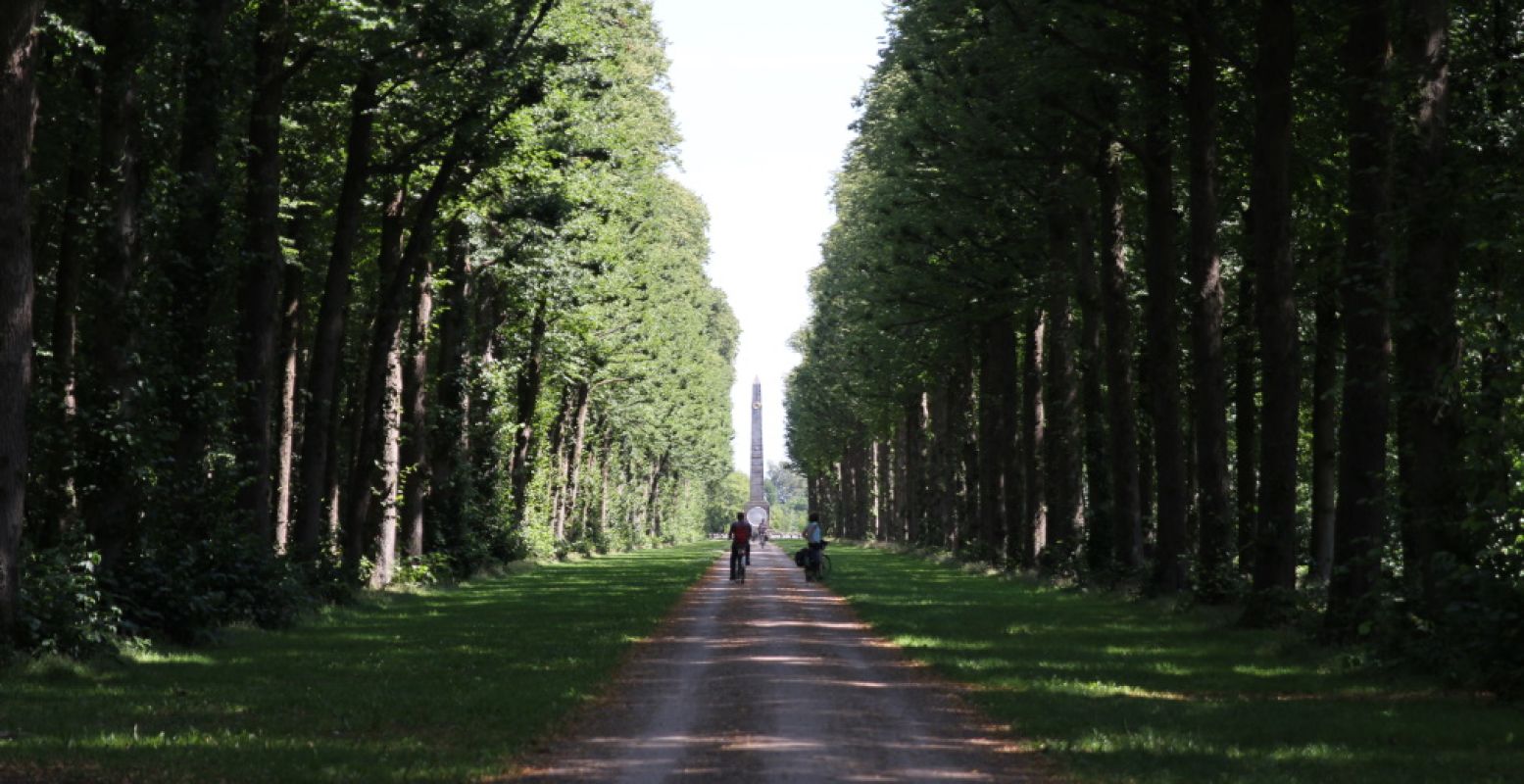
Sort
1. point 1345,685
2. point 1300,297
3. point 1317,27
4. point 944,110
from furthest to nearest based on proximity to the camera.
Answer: point 944,110
point 1300,297
point 1317,27
point 1345,685

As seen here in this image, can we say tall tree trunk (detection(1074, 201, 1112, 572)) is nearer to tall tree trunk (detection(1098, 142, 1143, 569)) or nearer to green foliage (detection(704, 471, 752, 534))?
tall tree trunk (detection(1098, 142, 1143, 569))

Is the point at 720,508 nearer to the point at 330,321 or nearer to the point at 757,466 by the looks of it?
the point at 757,466

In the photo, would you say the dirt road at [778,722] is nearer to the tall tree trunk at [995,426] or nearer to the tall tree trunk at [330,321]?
the tall tree trunk at [330,321]

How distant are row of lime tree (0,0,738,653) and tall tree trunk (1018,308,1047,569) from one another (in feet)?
38.6

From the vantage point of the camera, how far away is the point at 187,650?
19.6m

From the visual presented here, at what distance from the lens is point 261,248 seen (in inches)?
934

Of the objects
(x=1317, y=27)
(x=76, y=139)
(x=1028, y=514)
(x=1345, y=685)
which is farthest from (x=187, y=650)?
(x=1028, y=514)

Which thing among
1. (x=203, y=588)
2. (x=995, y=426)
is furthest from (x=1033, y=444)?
(x=203, y=588)

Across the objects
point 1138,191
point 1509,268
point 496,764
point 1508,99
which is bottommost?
point 496,764

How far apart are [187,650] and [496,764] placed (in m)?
9.85

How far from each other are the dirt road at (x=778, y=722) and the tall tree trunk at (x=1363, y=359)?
5.16 meters

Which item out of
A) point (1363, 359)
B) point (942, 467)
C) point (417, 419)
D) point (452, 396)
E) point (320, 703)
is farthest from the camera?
point (942, 467)

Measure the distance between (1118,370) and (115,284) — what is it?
1833 centimetres

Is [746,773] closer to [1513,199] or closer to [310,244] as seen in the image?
[1513,199]
